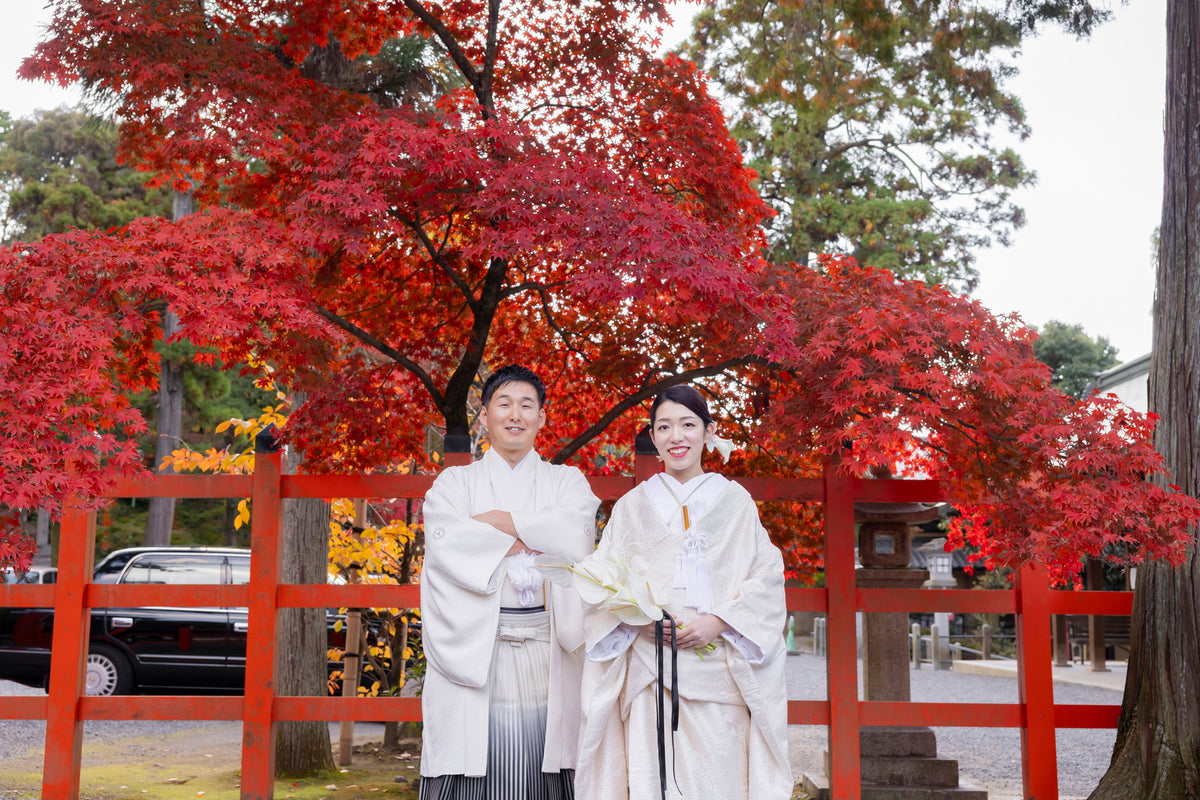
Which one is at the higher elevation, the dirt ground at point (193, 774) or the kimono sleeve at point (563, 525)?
the kimono sleeve at point (563, 525)

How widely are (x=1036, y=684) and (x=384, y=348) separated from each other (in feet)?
11.6

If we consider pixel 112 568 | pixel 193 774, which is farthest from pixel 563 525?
pixel 112 568

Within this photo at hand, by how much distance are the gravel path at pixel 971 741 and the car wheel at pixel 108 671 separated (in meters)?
0.41

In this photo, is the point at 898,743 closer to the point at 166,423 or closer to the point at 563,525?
the point at 563,525

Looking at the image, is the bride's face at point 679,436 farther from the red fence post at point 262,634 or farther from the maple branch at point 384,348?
the red fence post at point 262,634

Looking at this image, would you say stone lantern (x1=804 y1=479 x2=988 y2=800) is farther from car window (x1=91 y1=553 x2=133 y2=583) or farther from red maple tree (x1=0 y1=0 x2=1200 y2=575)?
car window (x1=91 y1=553 x2=133 y2=583)

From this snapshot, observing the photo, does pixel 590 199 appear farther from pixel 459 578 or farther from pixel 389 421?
pixel 389 421

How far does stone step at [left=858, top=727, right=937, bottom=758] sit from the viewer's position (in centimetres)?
553

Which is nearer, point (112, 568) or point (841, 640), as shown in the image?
point (841, 640)

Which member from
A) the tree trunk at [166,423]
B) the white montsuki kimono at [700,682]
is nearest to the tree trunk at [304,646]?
the white montsuki kimono at [700,682]

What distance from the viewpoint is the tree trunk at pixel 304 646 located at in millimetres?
6176

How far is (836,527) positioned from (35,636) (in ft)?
26.7

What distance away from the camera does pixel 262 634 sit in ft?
14.6

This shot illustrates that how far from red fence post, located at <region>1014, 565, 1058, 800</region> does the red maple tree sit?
12.3 inches
